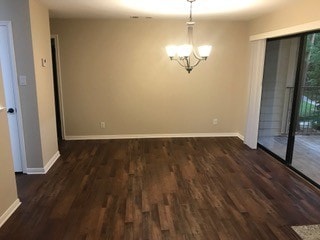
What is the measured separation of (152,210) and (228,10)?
3.24m

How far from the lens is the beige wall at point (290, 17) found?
10.5ft

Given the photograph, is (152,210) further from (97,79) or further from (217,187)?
(97,79)

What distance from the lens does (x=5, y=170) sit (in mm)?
2754

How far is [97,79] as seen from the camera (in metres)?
5.28

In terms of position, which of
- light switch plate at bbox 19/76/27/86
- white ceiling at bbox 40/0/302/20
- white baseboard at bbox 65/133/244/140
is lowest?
white baseboard at bbox 65/133/244/140

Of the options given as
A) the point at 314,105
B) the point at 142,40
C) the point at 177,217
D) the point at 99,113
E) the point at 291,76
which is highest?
the point at 142,40

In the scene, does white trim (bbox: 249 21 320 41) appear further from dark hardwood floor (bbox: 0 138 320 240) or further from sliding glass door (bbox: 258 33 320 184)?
dark hardwood floor (bbox: 0 138 320 240)

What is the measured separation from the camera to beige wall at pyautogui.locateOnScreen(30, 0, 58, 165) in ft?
11.6

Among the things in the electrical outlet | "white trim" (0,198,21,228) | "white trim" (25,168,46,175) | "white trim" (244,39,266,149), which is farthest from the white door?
"white trim" (244,39,266,149)

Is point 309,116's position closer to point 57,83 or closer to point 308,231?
point 308,231

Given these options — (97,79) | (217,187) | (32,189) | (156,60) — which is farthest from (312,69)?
(32,189)

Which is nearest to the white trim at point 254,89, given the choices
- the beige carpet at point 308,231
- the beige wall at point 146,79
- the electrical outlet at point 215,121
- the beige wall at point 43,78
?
the beige wall at point 146,79

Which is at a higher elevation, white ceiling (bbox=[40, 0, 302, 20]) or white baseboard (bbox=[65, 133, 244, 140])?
white ceiling (bbox=[40, 0, 302, 20])

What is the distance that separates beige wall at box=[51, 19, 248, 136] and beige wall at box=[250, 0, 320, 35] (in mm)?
736
